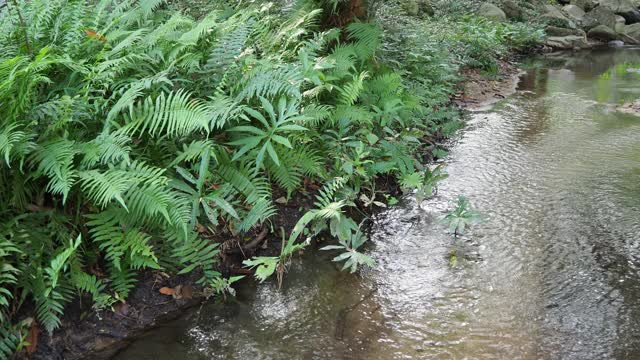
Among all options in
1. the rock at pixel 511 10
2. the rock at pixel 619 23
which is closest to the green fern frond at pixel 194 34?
the rock at pixel 511 10

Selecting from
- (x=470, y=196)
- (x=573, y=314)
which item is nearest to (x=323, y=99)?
(x=470, y=196)

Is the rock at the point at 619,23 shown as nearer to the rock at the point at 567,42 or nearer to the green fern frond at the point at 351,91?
the rock at the point at 567,42

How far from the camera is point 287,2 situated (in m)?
5.84

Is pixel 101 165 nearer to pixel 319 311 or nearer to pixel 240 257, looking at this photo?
pixel 240 257

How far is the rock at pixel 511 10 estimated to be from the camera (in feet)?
49.9

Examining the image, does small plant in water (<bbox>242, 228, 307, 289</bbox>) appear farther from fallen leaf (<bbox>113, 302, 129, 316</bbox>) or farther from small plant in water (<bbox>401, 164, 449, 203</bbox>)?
small plant in water (<bbox>401, 164, 449, 203</bbox>)

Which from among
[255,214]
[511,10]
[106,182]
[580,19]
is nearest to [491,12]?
[511,10]

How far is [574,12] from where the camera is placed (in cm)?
1861

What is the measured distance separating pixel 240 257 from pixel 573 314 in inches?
82.5

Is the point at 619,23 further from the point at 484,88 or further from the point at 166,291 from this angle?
the point at 166,291

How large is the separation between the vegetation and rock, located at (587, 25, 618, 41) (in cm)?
1521

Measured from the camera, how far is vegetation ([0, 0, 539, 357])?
277 centimetres

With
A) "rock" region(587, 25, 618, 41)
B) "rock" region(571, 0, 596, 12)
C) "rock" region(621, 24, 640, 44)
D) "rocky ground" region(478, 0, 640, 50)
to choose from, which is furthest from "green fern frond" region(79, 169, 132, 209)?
"rock" region(571, 0, 596, 12)

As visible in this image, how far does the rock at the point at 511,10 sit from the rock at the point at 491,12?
100cm
